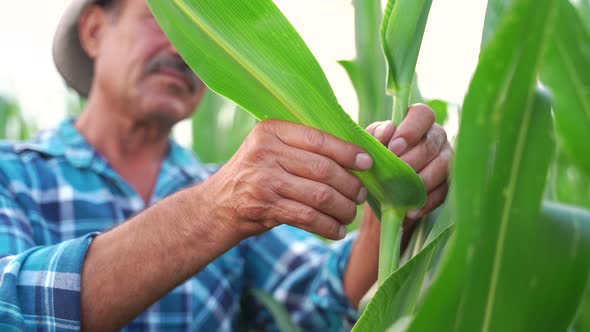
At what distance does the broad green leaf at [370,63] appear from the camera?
0.54 metres

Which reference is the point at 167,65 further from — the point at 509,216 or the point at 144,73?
the point at 509,216

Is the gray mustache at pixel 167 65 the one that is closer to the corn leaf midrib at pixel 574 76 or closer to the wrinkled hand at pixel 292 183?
the wrinkled hand at pixel 292 183

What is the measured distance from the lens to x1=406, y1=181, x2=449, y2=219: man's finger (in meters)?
0.50

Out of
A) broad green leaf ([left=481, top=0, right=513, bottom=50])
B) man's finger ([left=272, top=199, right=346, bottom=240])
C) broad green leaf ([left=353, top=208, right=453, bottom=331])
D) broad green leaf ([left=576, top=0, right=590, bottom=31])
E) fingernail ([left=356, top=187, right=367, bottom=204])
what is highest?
broad green leaf ([left=576, top=0, right=590, bottom=31])

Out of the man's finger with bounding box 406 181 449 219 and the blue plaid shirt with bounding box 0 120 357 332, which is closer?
the man's finger with bounding box 406 181 449 219

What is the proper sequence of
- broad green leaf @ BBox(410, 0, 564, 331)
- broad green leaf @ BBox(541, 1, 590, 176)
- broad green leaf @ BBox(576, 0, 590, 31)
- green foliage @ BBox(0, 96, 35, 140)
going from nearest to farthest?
broad green leaf @ BBox(410, 0, 564, 331)
broad green leaf @ BBox(541, 1, 590, 176)
broad green leaf @ BBox(576, 0, 590, 31)
green foliage @ BBox(0, 96, 35, 140)

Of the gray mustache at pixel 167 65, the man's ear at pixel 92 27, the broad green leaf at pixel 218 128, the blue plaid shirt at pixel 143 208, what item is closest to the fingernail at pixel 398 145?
the blue plaid shirt at pixel 143 208

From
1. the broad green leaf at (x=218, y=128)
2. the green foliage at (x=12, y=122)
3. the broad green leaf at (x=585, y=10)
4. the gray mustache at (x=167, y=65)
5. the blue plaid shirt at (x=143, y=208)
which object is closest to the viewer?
the broad green leaf at (x=585, y=10)

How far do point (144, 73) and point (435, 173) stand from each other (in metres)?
0.69

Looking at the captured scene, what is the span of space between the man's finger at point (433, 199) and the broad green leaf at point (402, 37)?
0.09m

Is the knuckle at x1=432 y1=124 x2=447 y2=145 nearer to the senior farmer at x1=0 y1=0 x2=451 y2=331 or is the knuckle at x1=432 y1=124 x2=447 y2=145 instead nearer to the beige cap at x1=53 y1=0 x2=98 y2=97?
the senior farmer at x1=0 y1=0 x2=451 y2=331

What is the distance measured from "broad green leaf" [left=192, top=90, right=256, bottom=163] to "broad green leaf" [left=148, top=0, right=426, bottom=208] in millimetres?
973

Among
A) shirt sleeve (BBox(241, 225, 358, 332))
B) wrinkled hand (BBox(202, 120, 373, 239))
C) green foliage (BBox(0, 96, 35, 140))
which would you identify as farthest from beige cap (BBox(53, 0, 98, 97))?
wrinkled hand (BBox(202, 120, 373, 239))

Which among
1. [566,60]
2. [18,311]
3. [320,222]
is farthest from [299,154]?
[18,311]
